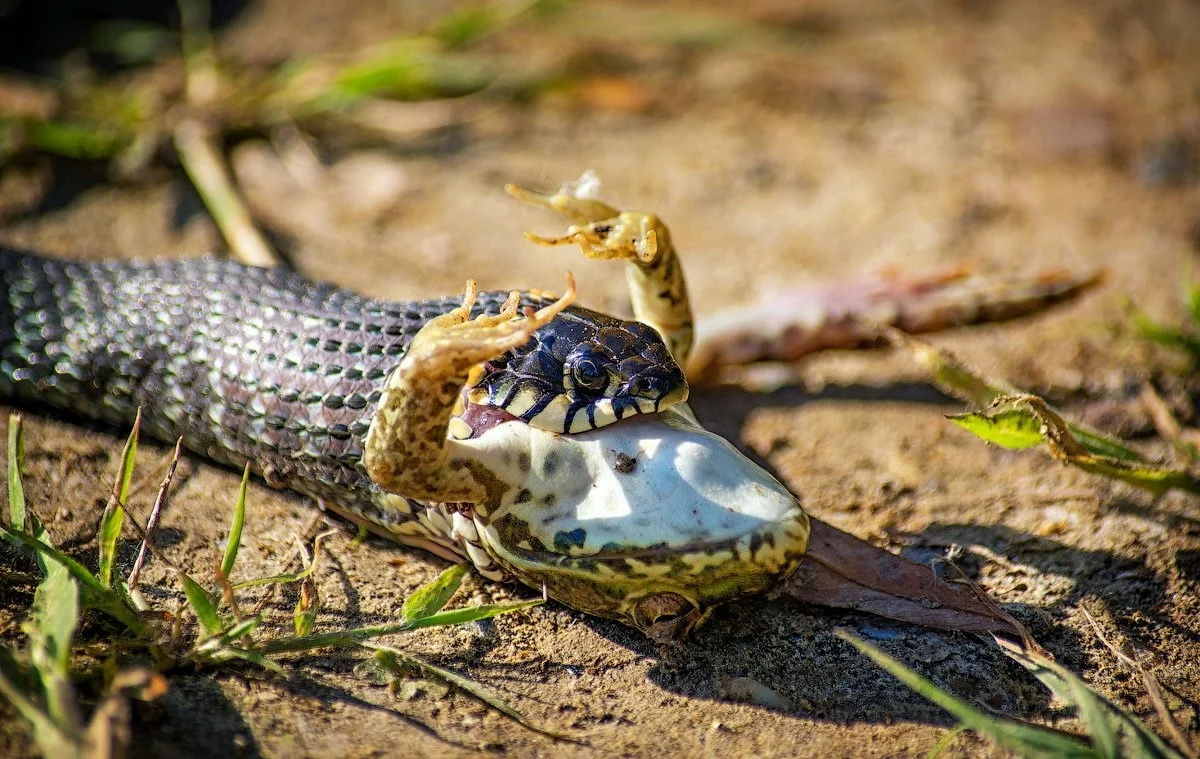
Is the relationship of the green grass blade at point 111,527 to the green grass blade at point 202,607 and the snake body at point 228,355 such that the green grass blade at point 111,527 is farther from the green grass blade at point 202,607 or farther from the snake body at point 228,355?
the snake body at point 228,355

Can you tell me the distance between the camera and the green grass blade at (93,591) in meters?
2.10

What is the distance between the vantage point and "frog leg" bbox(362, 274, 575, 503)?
2.09 metres

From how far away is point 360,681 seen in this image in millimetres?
2205

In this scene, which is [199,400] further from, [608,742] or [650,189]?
[650,189]

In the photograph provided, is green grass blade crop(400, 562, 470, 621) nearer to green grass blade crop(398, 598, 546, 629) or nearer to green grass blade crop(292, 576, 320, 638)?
green grass blade crop(398, 598, 546, 629)

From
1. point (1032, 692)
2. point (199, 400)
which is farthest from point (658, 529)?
point (199, 400)

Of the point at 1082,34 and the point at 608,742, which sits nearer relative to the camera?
the point at 608,742

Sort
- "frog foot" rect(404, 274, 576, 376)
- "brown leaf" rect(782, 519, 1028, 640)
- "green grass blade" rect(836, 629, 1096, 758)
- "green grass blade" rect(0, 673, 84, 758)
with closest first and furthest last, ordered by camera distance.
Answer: "green grass blade" rect(0, 673, 84, 758)
"green grass blade" rect(836, 629, 1096, 758)
"frog foot" rect(404, 274, 576, 376)
"brown leaf" rect(782, 519, 1028, 640)

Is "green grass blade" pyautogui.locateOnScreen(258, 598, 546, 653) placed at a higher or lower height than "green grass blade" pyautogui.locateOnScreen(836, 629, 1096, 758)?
higher

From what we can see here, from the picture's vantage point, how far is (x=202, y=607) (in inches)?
83.0

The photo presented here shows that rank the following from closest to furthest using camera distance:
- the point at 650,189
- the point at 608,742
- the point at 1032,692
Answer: the point at 608,742
the point at 1032,692
the point at 650,189

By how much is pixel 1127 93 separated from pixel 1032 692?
3.79 m

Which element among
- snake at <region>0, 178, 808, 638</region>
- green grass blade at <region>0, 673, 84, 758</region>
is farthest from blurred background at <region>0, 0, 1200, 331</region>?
green grass blade at <region>0, 673, 84, 758</region>

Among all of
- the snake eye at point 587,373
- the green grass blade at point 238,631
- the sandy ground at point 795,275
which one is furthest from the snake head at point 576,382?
the green grass blade at point 238,631
